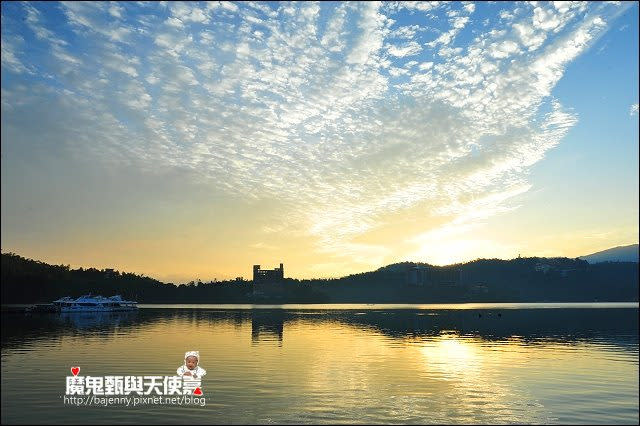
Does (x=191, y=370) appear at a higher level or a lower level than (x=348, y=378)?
higher

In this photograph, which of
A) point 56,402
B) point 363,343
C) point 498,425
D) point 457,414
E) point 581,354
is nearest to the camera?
point 498,425

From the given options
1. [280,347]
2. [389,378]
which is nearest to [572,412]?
[389,378]

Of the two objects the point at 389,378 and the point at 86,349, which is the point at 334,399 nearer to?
the point at 389,378

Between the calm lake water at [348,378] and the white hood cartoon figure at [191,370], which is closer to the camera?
the calm lake water at [348,378]

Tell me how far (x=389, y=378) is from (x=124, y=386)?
25139 millimetres

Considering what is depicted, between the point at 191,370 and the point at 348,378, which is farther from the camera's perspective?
the point at 191,370

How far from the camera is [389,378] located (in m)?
49.0

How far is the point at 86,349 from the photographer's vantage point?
70250mm

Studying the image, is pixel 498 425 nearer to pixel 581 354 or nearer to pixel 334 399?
pixel 334 399

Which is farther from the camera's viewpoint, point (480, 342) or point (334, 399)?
point (480, 342)

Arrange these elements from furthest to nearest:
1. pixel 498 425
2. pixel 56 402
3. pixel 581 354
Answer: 1. pixel 581 354
2. pixel 56 402
3. pixel 498 425

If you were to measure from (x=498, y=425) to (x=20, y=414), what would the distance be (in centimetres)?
3260

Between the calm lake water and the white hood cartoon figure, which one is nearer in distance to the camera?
the calm lake water

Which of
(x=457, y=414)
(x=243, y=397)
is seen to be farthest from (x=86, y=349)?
(x=457, y=414)
